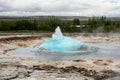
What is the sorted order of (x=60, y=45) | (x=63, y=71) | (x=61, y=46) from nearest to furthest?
(x=63, y=71) → (x=61, y=46) → (x=60, y=45)

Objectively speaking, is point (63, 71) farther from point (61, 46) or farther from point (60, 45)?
point (60, 45)

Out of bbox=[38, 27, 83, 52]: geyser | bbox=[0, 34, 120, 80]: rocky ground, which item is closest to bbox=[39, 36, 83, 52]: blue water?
bbox=[38, 27, 83, 52]: geyser

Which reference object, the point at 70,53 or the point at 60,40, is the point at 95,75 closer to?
the point at 70,53

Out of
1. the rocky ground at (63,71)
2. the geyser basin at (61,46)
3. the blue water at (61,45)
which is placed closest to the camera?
the rocky ground at (63,71)

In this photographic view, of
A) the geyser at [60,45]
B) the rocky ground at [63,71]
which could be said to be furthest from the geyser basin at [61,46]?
the rocky ground at [63,71]

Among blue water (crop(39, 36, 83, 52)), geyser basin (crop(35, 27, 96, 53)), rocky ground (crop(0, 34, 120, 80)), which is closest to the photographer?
rocky ground (crop(0, 34, 120, 80))

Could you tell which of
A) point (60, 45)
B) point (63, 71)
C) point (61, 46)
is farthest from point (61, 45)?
point (63, 71)

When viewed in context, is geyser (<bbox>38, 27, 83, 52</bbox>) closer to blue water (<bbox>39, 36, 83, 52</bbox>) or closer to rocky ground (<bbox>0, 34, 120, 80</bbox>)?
blue water (<bbox>39, 36, 83, 52</bbox>)

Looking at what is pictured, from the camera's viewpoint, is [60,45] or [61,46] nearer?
[61,46]

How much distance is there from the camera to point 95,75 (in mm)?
11836

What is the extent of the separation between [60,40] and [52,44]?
2.33 feet

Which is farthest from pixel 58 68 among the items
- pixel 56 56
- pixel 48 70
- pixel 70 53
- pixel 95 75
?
pixel 70 53

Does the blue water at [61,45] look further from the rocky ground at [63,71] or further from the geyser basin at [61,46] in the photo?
the rocky ground at [63,71]

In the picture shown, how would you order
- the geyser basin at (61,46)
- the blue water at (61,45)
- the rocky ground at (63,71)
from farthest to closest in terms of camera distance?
the blue water at (61,45)
the geyser basin at (61,46)
the rocky ground at (63,71)
